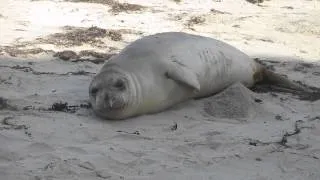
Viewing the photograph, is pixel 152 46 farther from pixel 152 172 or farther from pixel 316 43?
pixel 316 43

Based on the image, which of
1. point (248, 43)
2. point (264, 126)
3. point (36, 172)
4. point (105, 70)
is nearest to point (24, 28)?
point (248, 43)

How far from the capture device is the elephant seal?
16.1ft

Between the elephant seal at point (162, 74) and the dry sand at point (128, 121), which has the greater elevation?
the elephant seal at point (162, 74)

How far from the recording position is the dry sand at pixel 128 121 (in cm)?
398

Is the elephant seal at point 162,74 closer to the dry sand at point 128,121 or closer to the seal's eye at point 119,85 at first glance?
the seal's eye at point 119,85

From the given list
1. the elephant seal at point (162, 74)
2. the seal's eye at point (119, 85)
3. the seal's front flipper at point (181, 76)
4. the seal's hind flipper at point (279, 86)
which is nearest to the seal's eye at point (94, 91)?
the elephant seal at point (162, 74)

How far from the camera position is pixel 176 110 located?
5.29 m

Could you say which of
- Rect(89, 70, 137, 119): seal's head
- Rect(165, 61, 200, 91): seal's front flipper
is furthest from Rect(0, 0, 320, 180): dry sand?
Rect(165, 61, 200, 91): seal's front flipper

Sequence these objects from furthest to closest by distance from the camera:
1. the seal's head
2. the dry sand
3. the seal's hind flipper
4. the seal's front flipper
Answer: the seal's hind flipper
the seal's front flipper
the seal's head
the dry sand

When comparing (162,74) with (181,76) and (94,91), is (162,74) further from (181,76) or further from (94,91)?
Answer: (94,91)

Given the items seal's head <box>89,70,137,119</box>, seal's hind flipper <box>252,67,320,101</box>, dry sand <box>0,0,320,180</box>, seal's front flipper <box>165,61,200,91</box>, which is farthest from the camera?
seal's hind flipper <box>252,67,320,101</box>

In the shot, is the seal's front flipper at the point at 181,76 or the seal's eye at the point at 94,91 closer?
the seal's eye at the point at 94,91

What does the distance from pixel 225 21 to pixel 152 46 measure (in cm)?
426

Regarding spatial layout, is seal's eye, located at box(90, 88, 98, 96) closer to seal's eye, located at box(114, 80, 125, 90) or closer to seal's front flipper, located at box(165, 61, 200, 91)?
seal's eye, located at box(114, 80, 125, 90)
